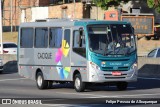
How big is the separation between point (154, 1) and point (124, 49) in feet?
89.2

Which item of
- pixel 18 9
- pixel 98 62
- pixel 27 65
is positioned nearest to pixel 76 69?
pixel 98 62

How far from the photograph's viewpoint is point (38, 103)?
19031 mm

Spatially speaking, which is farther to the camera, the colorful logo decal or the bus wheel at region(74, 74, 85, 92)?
the colorful logo decal

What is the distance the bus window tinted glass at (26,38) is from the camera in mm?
27078

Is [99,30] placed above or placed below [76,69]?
above

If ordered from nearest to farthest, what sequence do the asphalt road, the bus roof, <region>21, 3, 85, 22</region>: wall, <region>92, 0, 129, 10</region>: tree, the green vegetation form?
the asphalt road, the bus roof, <region>92, 0, 129, 10</region>: tree, the green vegetation, <region>21, 3, 85, 22</region>: wall

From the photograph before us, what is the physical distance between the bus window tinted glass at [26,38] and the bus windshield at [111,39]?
422 cm

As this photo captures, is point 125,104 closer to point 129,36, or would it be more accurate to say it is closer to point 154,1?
point 129,36

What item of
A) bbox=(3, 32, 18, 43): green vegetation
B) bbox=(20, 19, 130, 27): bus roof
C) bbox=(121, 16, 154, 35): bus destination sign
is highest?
bbox=(20, 19, 130, 27): bus roof

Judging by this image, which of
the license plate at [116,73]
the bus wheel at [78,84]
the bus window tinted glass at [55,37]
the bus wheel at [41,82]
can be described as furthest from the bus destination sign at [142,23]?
the license plate at [116,73]

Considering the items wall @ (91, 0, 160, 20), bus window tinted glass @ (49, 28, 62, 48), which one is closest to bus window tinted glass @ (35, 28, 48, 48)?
bus window tinted glass @ (49, 28, 62, 48)

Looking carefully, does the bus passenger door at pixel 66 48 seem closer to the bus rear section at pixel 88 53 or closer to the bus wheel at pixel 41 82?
the bus rear section at pixel 88 53

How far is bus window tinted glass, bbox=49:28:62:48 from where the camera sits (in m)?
25.3

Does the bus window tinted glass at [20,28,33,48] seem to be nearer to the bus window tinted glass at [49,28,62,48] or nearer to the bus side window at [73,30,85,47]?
the bus window tinted glass at [49,28,62,48]
